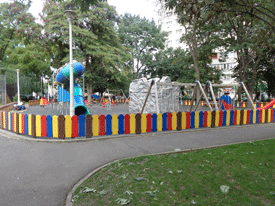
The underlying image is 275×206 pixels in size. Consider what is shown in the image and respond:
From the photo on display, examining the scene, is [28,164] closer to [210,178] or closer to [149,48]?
[210,178]

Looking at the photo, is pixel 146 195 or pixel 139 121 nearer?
pixel 146 195

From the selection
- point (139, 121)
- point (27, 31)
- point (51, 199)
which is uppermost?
point (27, 31)

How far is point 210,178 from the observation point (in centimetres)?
434

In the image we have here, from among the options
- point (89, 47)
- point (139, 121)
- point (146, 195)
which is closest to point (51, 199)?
point (146, 195)

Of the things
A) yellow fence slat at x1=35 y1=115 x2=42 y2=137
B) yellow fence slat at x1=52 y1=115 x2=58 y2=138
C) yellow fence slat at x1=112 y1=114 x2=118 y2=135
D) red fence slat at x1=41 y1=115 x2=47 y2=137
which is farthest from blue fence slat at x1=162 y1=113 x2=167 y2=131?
yellow fence slat at x1=35 y1=115 x2=42 y2=137

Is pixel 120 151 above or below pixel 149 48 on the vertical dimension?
below

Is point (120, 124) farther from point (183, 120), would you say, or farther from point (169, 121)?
point (183, 120)

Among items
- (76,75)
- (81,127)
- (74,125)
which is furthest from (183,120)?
(76,75)

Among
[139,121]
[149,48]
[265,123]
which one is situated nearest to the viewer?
[139,121]

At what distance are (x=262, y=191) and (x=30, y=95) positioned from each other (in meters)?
47.9

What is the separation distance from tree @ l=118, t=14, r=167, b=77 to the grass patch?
3559 cm

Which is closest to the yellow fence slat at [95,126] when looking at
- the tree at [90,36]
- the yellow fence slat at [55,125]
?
the yellow fence slat at [55,125]

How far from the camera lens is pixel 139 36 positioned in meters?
41.3

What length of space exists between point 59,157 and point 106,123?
2.74 metres
